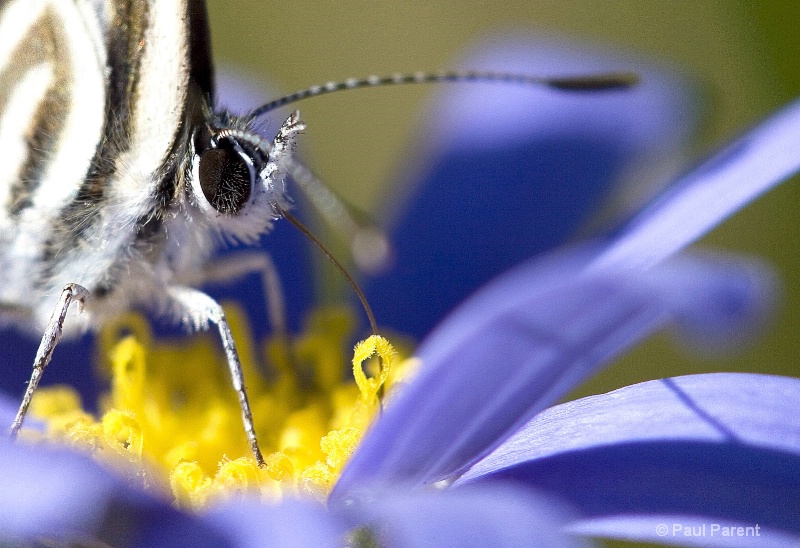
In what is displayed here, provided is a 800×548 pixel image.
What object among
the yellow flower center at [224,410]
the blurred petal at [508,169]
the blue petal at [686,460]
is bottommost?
the blue petal at [686,460]

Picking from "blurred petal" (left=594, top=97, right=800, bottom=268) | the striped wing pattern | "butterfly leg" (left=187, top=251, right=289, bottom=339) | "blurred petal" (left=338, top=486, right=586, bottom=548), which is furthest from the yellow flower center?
"blurred petal" (left=338, top=486, right=586, bottom=548)

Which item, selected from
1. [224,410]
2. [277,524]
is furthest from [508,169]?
[277,524]

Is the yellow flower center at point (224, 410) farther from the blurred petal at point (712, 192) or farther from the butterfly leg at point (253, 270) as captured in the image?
the blurred petal at point (712, 192)

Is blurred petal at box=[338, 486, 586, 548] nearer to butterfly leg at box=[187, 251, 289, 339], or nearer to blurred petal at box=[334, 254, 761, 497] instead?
blurred petal at box=[334, 254, 761, 497]

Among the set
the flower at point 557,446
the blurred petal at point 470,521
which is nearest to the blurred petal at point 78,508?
the flower at point 557,446

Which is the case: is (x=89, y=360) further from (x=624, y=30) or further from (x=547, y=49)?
(x=624, y=30)

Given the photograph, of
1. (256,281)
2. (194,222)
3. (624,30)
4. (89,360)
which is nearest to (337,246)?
(256,281)
